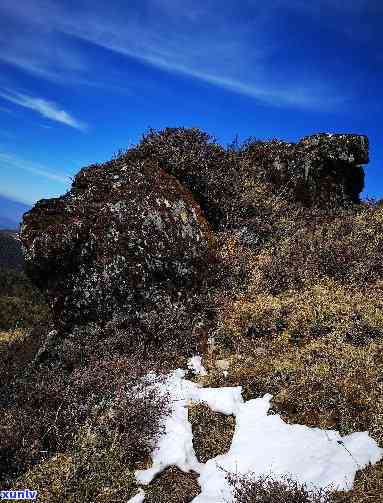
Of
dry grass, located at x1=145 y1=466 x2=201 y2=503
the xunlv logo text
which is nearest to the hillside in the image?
dry grass, located at x1=145 y1=466 x2=201 y2=503

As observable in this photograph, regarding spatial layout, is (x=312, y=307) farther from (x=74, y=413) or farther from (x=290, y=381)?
(x=74, y=413)

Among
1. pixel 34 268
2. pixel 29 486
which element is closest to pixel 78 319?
pixel 34 268

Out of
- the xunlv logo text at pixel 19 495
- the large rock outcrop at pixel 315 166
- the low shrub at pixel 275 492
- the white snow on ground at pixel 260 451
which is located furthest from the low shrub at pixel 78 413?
the large rock outcrop at pixel 315 166

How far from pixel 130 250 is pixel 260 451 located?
602 cm

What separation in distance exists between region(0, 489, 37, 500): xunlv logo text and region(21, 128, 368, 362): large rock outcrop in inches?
136

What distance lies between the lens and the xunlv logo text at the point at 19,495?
6.41m

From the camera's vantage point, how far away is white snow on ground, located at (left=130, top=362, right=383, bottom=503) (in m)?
6.12

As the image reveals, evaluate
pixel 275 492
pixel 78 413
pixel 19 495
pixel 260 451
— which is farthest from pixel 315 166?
pixel 19 495

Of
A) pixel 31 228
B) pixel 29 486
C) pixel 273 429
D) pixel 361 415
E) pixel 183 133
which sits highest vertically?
pixel 183 133

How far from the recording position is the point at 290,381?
7.91 m

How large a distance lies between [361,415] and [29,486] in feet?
16.9

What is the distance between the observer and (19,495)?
6.45 meters

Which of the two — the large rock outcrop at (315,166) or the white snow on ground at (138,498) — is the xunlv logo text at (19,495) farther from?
the large rock outcrop at (315,166)

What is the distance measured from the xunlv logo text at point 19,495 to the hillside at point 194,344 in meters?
0.14
